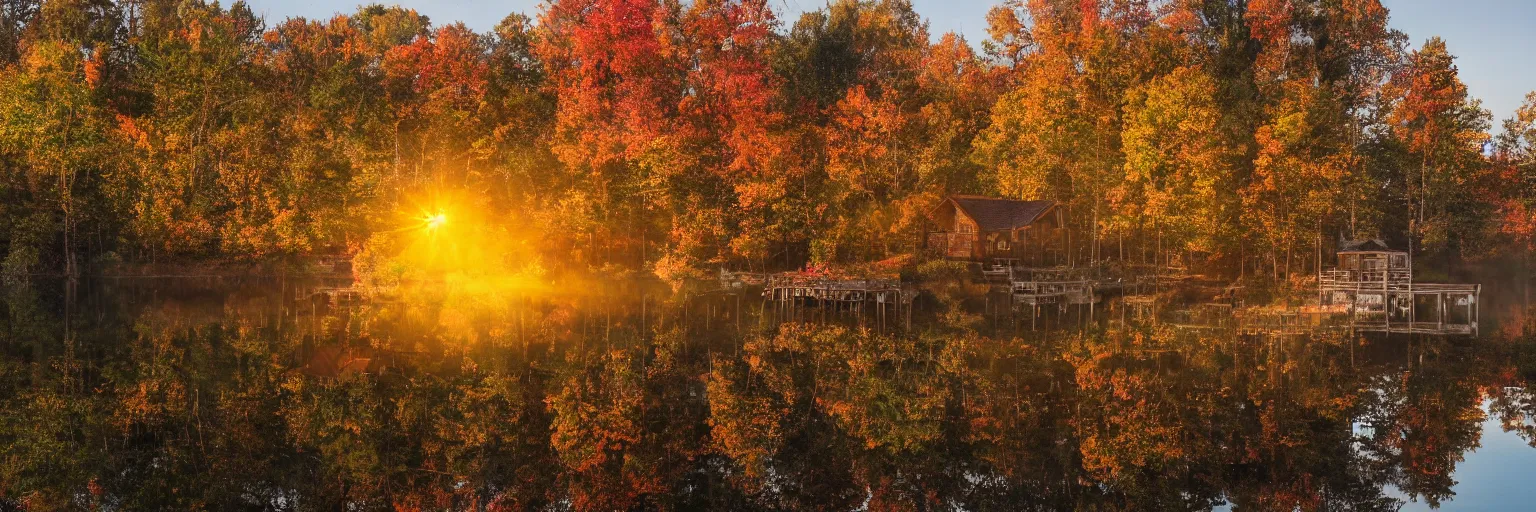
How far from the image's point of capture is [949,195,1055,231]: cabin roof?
48.8m

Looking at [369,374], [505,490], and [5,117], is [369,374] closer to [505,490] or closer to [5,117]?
[505,490]

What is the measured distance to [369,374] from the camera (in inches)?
758

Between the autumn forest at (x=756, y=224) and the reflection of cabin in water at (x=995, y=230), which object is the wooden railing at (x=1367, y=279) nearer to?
the autumn forest at (x=756, y=224)

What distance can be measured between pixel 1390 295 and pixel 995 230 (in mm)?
17347

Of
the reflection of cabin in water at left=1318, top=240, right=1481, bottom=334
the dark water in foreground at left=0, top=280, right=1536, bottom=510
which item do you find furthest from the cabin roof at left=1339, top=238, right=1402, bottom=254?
the dark water in foreground at left=0, top=280, right=1536, bottom=510

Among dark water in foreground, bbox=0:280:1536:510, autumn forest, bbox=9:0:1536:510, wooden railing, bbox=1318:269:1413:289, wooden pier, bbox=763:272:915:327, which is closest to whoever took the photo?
dark water in foreground, bbox=0:280:1536:510

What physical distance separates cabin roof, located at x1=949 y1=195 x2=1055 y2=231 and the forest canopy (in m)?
2.30

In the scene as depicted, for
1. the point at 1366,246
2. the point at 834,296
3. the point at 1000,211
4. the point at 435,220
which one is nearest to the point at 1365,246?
the point at 1366,246

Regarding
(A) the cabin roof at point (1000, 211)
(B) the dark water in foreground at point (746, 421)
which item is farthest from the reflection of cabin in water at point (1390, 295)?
(A) the cabin roof at point (1000, 211)

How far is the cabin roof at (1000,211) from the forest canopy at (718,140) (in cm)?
230

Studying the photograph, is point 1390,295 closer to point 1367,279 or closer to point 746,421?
point 1367,279

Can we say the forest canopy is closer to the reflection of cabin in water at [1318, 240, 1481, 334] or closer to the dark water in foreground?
the reflection of cabin in water at [1318, 240, 1481, 334]

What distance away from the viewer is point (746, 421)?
15938mm

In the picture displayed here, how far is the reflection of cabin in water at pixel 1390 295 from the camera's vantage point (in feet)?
106
